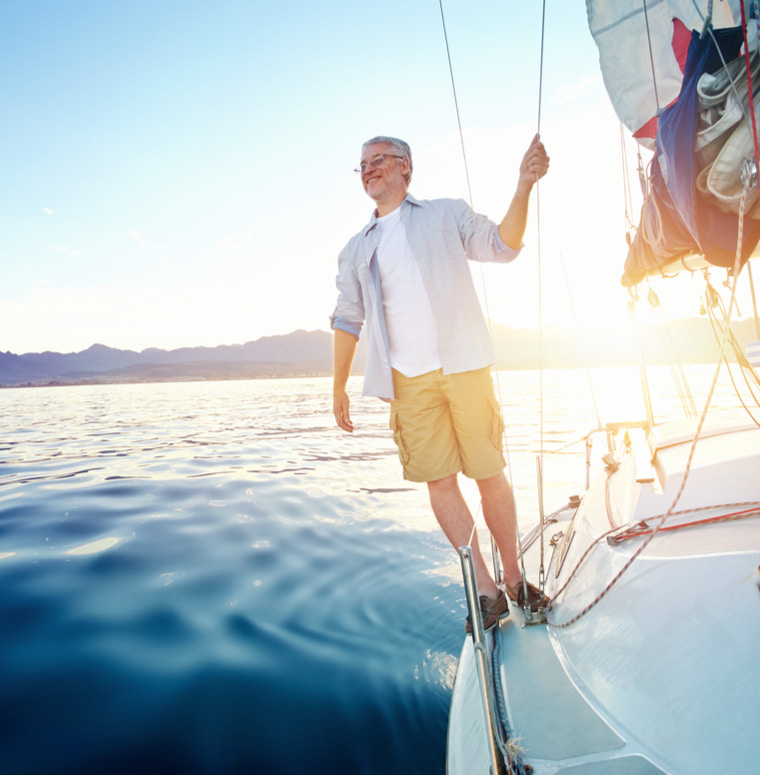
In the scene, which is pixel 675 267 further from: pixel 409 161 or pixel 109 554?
pixel 109 554

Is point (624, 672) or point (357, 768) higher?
point (624, 672)

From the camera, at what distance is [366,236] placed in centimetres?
241

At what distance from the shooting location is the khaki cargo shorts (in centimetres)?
213

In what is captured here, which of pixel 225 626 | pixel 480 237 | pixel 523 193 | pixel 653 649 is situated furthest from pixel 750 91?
pixel 225 626

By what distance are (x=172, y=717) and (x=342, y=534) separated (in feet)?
6.83

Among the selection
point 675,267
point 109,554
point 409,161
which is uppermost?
point 409,161

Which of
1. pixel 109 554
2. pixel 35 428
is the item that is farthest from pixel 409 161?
pixel 35 428

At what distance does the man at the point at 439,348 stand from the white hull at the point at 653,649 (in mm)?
435

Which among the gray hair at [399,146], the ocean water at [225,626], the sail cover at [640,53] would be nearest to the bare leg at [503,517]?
the ocean water at [225,626]

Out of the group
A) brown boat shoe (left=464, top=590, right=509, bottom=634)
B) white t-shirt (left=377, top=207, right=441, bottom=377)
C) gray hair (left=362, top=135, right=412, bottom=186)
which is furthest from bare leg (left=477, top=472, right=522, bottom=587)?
gray hair (left=362, top=135, right=412, bottom=186)

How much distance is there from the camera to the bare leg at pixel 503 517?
7.00 feet

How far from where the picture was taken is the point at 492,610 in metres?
1.97

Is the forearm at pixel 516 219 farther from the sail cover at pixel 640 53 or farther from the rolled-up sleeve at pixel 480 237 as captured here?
the sail cover at pixel 640 53

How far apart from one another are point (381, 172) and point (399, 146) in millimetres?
181
